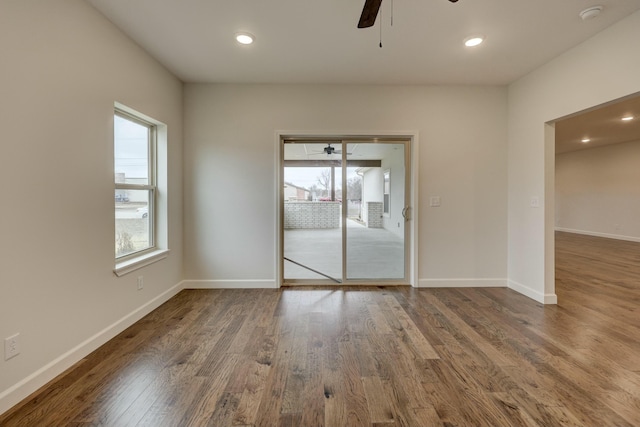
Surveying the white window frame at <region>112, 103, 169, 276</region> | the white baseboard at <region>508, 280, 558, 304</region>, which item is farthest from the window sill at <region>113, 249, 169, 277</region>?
the white baseboard at <region>508, 280, 558, 304</region>

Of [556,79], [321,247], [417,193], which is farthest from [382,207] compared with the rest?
[556,79]

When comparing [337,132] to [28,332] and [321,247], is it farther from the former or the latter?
[28,332]

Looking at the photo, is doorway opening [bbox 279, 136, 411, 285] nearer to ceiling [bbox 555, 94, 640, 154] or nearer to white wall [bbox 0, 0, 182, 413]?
white wall [bbox 0, 0, 182, 413]

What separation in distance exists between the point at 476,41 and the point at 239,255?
3.50 meters

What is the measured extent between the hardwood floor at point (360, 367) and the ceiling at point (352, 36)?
2.67 metres

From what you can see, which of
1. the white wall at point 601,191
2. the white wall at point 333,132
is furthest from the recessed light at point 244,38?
the white wall at point 601,191

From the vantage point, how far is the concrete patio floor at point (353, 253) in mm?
3941

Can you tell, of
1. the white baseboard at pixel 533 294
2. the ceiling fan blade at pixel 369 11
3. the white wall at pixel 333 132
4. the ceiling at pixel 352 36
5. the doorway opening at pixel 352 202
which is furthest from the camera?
Answer: the doorway opening at pixel 352 202

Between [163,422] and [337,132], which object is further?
[337,132]

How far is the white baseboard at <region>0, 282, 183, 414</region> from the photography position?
1.58 meters

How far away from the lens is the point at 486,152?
12.1 feet

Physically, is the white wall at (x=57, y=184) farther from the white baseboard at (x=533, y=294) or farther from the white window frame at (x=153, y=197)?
the white baseboard at (x=533, y=294)

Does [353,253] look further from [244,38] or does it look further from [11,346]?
[11,346]

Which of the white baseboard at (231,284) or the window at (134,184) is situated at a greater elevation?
the window at (134,184)
